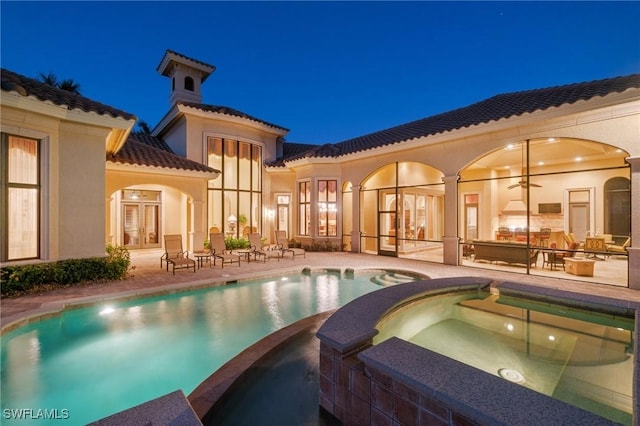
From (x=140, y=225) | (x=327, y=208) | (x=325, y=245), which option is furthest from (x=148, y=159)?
(x=325, y=245)

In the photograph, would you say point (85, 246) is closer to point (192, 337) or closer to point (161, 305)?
point (161, 305)

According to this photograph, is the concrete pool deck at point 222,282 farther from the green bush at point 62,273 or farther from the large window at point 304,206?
the large window at point 304,206

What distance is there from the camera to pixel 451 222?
10641mm

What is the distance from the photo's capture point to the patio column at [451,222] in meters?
10.5

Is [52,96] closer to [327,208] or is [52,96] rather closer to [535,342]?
[327,208]

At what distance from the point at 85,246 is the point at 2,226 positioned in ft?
5.39

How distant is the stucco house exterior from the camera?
7379 millimetres

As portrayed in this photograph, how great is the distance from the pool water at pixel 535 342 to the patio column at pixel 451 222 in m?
5.56

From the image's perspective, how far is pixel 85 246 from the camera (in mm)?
7852

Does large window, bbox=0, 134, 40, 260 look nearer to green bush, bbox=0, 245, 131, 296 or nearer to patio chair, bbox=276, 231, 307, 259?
green bush, bbox=0, 245, 131, 296

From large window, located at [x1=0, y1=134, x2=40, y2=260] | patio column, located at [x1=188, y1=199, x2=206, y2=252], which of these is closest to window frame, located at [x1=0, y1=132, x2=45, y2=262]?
large window, located at [x1=0, y1=134, x2=40, y2=260]

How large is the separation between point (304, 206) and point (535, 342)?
12618mm

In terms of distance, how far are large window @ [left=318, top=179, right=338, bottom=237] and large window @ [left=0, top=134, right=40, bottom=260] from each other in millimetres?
10498

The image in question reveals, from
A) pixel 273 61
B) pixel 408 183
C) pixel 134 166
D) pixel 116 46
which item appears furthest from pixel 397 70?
pixel 134 166
